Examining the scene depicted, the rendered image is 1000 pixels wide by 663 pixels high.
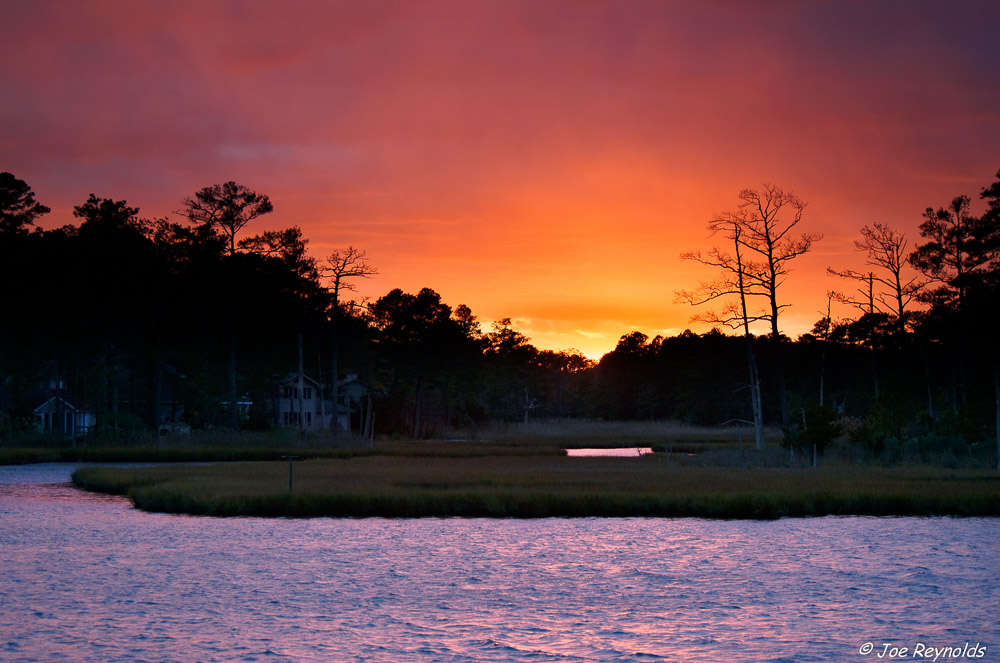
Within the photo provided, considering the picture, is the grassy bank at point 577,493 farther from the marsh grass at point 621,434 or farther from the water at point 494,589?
the marsh grass at point 621,434

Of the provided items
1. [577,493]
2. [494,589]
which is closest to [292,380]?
[577,493]

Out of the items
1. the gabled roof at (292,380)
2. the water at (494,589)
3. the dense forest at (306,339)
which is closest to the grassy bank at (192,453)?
the dense forest at (306,339)

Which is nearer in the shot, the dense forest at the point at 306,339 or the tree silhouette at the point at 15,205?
the dense forest at the point at 306,339

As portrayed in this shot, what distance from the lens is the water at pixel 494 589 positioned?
1337 cm

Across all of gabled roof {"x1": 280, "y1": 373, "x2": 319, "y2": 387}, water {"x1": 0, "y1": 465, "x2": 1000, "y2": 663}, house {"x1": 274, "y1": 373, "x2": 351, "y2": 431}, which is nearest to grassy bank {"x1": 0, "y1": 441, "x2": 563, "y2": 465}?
water {"x1": 0, "y1": 465, "x2": 1000, "y2": 663}

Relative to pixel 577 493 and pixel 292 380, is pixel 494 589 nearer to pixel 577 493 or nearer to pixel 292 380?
pixel 577 493

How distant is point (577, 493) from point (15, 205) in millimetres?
61343

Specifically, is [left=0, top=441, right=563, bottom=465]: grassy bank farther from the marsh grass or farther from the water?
the water

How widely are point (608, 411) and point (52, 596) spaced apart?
126 meters

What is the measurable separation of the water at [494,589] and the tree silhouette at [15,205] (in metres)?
53.7

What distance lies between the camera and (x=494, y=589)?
692 inches

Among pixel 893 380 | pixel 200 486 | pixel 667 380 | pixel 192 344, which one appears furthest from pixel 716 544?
pixel 667 380

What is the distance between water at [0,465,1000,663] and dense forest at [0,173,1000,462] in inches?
849

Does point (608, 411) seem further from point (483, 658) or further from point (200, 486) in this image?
point (483, 658)
